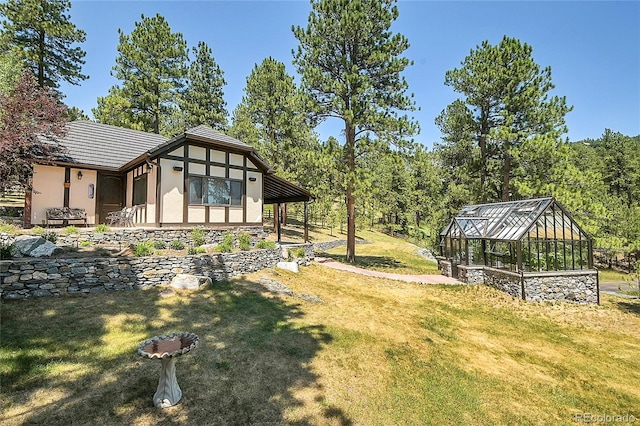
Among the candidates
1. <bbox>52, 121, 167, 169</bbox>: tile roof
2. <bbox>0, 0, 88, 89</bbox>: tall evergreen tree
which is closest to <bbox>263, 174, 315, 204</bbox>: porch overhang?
<bbox>52, 121, 167, 169</bbox>: tile roof

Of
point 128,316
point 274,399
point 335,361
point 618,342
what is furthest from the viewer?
point 618,342

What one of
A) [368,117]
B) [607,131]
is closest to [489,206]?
[368,117]

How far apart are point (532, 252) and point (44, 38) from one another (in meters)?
34.3

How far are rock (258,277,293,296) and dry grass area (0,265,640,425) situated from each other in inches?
11.0

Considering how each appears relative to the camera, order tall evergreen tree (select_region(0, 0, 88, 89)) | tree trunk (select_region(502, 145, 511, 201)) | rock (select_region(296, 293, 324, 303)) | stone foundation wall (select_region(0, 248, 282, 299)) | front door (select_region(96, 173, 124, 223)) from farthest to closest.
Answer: tree trunk (select_region(502, 145, 511, 201)), tall evergreen tree (select_region(0, 0, 88, 89)), front door (select_region(96, 173, 124, 223)), rock (select_region(296, 293, 324, 303)), stone foundation wall (select_region(0, 248, 282, 299))

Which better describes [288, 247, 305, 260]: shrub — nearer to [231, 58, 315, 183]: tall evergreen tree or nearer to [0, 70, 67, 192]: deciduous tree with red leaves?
[0, 70, 67, 192]: deciduous tree with red leaves

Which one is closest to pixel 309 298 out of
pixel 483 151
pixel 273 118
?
pixel 483 151

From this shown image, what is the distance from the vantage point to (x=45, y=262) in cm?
761

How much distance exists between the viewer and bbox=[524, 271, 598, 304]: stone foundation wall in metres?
13.4

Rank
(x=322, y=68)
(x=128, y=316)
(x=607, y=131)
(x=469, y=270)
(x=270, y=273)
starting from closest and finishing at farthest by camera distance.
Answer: (x=128, y=316), (x=270, y=273), (x=469, y=270), (x=322, y=68), (x=607, y=131)

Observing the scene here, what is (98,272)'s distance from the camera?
821 cm

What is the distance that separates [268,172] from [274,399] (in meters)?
12.6

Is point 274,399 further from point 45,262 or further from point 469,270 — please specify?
point 469,270

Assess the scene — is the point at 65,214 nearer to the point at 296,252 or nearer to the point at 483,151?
the point at 296,252
